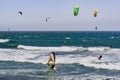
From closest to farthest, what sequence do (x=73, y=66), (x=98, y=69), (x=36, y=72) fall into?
1. (x=36, y=72)
2. (x=98, y=69)
3. (x=73, y=66)

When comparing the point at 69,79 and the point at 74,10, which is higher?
the point at 74,10

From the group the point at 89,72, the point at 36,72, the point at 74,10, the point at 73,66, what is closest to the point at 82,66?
the point at 73,66

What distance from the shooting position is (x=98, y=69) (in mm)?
29484

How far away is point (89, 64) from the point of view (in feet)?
106

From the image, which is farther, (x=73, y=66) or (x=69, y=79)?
(x=73, y=66)

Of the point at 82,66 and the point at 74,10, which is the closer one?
the point at 74,10

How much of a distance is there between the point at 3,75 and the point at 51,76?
11.0ft

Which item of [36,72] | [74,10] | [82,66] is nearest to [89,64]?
[82,66]

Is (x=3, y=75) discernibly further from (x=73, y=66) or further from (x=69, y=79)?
(x=73, y=66)

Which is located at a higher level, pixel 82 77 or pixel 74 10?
pixel 74 10

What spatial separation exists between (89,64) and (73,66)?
174 cm

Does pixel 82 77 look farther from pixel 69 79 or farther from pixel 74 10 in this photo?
pixel 74 10

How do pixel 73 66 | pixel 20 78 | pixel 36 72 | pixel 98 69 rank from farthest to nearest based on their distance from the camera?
pixel 73 66 < pixel 98 69 < pixel 36 72 < pixel 20 78

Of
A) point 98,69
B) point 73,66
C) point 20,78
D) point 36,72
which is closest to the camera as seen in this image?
point 20,78
